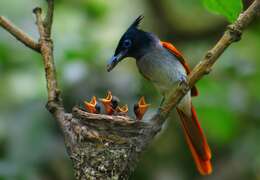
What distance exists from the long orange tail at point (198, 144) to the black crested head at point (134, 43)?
1.60ft

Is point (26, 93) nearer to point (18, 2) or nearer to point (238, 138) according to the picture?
point (18, 2)

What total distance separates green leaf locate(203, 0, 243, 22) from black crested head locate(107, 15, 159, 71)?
118 centimetres

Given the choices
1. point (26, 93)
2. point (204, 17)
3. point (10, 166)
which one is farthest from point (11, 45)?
point (204, 17)

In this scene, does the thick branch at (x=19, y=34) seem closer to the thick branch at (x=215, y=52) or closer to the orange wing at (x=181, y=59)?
the thick branch at (x=215, y=52)

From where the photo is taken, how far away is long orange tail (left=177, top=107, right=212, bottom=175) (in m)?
4.12

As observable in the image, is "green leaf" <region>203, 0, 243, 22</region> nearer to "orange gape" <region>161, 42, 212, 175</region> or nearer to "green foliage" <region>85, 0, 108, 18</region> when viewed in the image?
"orange gape" <region>161, 42, 212, 175</region>

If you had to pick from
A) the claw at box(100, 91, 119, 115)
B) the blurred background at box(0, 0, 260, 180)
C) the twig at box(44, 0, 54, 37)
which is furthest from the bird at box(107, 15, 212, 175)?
the twig at box(44, 0, 54, 37)

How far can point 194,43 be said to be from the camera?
20.6ft

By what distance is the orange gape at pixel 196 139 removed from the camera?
4125 mm

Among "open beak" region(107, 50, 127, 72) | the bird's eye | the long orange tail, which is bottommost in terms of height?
the long orange tail

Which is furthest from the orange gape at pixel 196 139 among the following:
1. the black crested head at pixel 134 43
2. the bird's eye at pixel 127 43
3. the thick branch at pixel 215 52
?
the thick branch at pixel 215 52

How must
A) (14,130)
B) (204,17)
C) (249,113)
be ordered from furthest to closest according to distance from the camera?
(204,17) < (249,113) < (14,130)

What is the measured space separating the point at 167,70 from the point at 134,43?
28cm

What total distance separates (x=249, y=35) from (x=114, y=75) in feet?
5.03
